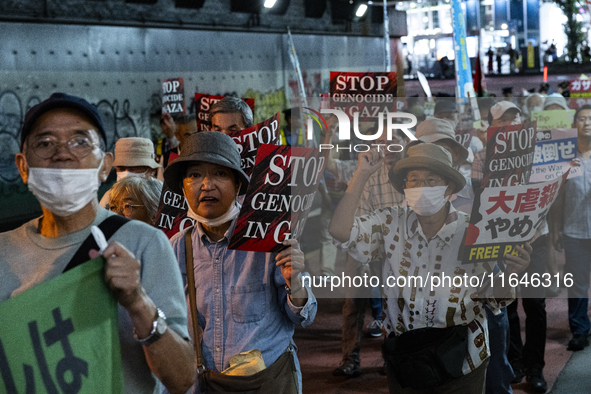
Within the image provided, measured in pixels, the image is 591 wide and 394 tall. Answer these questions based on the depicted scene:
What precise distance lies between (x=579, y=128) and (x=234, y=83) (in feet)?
43.8

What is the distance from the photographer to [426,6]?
6762 cm

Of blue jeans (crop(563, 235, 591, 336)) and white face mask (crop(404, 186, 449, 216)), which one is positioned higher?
white face mask (crop(404, 186, 449, 216))

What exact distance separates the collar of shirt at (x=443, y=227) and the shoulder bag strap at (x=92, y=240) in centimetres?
182

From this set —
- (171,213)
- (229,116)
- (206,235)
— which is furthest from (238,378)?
(229,116)

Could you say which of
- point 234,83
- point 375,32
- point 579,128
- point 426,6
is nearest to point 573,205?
point 579,128

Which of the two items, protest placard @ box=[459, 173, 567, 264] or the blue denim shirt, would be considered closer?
the blue denim shirt

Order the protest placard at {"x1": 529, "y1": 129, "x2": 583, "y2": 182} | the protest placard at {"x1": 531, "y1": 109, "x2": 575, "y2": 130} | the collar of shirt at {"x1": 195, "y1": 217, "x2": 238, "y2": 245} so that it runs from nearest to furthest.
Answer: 1. the collar of shirt at {"x1": 195, "y1": 217, "x2": 238, "y2": 245}
2. the protest placard at {"x1": 529, "y1": 129, "x2": 583, "y2": 182}
3. the protest placard at {"x1": 531, "y1": 109, "x2": 575, "y2": 130}

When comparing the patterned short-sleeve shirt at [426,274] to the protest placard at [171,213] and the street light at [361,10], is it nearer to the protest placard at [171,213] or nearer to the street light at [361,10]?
the protest placard at [171,213]

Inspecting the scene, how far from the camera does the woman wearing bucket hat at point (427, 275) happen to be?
339cm

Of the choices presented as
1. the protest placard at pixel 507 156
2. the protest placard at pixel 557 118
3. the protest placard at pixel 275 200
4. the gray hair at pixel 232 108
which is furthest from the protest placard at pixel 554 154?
the gray hair at pixel 232 108

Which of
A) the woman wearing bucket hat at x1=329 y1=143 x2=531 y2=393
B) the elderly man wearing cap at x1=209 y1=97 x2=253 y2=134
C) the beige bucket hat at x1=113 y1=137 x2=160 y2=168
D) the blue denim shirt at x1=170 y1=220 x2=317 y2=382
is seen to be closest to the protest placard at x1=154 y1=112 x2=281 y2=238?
the elderly man wearing cap at x1=209 y1=97 x2=253 y2=134

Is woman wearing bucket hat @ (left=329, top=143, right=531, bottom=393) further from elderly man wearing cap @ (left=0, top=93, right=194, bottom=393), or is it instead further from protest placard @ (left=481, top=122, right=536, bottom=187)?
elderly man wearing cap @ (left=0, top=93, right=194, bottom=393)

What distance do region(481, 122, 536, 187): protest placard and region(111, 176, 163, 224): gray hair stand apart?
1.95 metres

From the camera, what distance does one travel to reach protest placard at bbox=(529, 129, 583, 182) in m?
3.74
